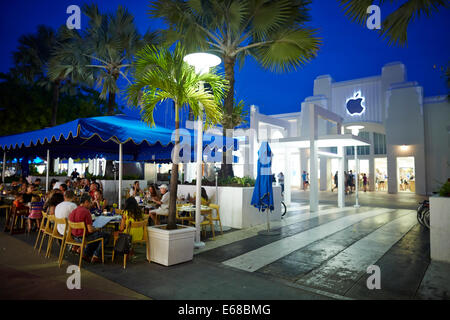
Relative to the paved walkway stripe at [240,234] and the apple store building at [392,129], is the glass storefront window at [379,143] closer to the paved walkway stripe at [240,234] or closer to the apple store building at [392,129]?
the apple store building at [392,129]

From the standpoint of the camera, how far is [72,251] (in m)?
5.42

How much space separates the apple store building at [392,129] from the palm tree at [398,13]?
11.1 metres

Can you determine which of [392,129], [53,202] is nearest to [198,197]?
[53,202]

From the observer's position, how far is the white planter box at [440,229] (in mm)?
4973

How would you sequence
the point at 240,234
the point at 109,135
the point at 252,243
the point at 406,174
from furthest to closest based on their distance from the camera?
the point at 406,174 < the point at 240,234 < the point at 252,243 < the point at 109,135

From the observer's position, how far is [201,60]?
16.9ft

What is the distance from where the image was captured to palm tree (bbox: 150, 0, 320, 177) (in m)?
8.43

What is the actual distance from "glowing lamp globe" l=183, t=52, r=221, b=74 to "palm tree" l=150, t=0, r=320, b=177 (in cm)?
367

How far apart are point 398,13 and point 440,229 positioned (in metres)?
4.03

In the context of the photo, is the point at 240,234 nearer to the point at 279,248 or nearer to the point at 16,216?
the point at 279,248

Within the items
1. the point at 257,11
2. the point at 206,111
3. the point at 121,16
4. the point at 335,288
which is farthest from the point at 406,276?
the point at 121,16

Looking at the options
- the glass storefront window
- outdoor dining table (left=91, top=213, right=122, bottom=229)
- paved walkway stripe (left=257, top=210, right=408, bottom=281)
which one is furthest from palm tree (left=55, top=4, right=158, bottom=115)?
the glass storefront window

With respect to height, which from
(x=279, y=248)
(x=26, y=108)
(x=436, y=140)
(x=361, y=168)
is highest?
(x=26, y=108)
